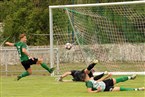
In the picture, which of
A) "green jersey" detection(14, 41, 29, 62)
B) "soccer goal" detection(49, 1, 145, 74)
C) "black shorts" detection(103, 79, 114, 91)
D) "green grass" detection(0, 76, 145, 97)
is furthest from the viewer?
"soccer goal" detection(49, 1, 145, 74)

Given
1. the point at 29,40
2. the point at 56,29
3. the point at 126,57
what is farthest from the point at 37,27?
the point at 126,57

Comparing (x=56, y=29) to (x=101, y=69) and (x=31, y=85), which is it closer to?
(x=101, y=69)

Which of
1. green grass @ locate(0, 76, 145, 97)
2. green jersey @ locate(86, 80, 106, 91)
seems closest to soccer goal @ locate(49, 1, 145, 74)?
green grass @ locate(0, 76, 145, 97)

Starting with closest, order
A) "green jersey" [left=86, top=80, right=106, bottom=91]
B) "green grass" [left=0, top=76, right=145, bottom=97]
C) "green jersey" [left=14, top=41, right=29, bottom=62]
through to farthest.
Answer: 1. "green grass" [left=0, top=76, right=145, bottom=97]
2. "green jersey" [left=86, top=80, right=106, bottom=91]
3. "green jersey" [left=14, top=41, right=29, bottom=62]

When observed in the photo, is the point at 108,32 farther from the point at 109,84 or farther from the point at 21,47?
the point at 109,84

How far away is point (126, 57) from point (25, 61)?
26.5ft

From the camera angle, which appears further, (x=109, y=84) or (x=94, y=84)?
(x=109, y=84)

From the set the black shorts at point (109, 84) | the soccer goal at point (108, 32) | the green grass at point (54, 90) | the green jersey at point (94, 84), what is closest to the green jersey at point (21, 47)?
the green grass at point (54, 90)

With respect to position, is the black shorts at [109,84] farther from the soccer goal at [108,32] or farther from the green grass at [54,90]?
the soccer goal at [108,32]

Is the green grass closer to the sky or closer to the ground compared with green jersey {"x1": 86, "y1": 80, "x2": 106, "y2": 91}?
closer to the ground

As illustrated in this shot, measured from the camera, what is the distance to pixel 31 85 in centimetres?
1988

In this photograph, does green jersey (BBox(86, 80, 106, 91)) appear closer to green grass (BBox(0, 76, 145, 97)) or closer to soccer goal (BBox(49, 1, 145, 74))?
green grass (BBox(0, 76, 145, 97))

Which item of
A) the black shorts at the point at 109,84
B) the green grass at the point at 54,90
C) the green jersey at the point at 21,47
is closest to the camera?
the green grass at the point at 54,90

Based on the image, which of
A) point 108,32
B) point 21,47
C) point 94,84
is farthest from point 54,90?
point 108,32
